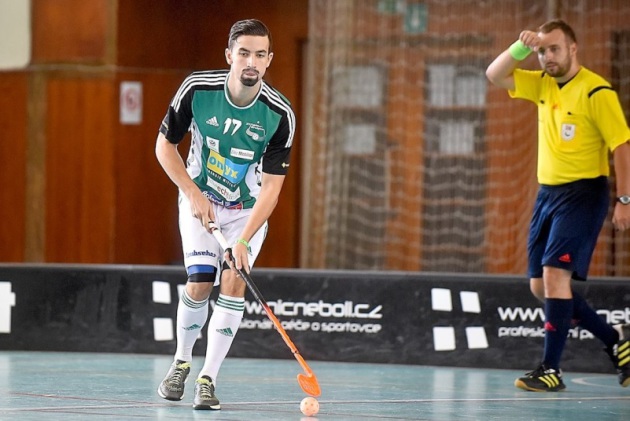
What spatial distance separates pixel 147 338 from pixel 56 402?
2.29m

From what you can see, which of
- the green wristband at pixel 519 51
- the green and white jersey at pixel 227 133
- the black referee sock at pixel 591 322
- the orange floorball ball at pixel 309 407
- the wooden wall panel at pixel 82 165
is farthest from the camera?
the wooden wall panel at pixel 82 165

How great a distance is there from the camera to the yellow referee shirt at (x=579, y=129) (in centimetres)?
594

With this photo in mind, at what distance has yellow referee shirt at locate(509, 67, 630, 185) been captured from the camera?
5941 millimetres

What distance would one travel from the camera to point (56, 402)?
5.19 metres

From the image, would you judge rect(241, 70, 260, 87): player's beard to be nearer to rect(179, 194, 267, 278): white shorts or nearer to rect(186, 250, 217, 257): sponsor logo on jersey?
rect(179, 194, 267, 278): white shorts

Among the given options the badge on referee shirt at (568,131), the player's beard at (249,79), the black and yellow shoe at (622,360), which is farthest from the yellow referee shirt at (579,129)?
the player's beard at (249,79)

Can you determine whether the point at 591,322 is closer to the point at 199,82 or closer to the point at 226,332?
the point at 226,332

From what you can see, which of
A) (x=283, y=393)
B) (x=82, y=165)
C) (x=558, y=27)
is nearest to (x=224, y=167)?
(x=283, y=393)

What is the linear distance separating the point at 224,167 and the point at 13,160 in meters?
5.33

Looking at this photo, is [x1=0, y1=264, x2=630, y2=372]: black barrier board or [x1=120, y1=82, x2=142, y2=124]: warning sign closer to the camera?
[x1=0, y1=264, x2=630, y2=372]: black barrier board

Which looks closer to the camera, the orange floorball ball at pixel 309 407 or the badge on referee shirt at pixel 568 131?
the orange floorball ball at pixel 309 407

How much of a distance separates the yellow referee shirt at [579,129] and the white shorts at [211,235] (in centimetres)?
157

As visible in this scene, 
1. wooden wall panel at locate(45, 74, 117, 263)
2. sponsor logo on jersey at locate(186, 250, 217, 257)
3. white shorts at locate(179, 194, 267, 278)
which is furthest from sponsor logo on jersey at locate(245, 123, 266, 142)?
wooden wall panel at locate(45, 74, 117, 263)

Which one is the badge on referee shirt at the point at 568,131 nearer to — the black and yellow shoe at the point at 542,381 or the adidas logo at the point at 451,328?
the black and yellow shoe at the point at 542,381
